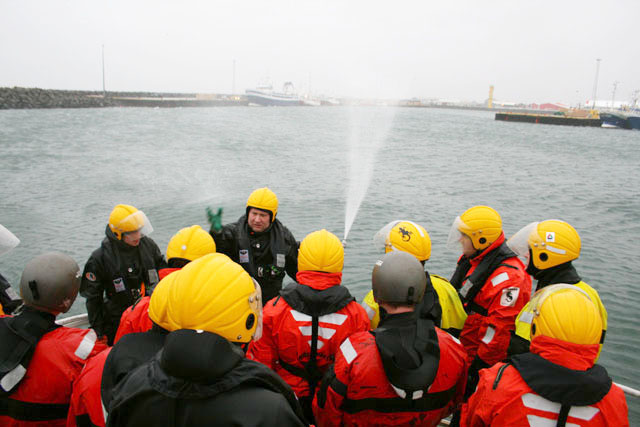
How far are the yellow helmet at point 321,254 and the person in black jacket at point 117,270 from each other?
1.93 meters

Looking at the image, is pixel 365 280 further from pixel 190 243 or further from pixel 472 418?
pixel 472 418

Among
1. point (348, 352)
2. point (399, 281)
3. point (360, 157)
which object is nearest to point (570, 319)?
point (399, 281)

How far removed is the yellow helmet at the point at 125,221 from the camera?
4.09 metres

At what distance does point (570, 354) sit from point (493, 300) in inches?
55.2

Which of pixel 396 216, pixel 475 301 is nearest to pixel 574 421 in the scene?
pixel 475 301

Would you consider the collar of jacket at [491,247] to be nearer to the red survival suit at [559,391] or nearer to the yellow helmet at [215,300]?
the red survival suit at [559,391]

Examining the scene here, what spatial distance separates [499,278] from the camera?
11.4ft

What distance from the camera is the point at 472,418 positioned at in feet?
7.89

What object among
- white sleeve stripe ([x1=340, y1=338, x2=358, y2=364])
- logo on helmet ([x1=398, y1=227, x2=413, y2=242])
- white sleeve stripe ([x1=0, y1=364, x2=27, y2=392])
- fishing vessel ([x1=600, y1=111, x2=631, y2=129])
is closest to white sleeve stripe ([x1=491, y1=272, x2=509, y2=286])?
logo on helmet ([x1=398, y1=227, x2=413, y2=242])

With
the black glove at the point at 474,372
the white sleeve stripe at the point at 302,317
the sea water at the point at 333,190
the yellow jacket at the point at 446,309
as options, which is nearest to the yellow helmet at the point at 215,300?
the white sleeve stripe at the point at 302,317

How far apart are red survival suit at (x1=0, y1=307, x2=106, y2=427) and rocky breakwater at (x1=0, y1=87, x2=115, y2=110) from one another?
75.9 meters

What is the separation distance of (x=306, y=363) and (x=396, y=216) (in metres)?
13.8

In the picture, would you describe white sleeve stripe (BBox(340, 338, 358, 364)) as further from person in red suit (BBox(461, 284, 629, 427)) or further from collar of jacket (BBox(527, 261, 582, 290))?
collar of jacket (BBox(527, 261, 582, 290))

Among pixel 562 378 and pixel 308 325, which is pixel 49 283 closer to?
pixel 308 325
